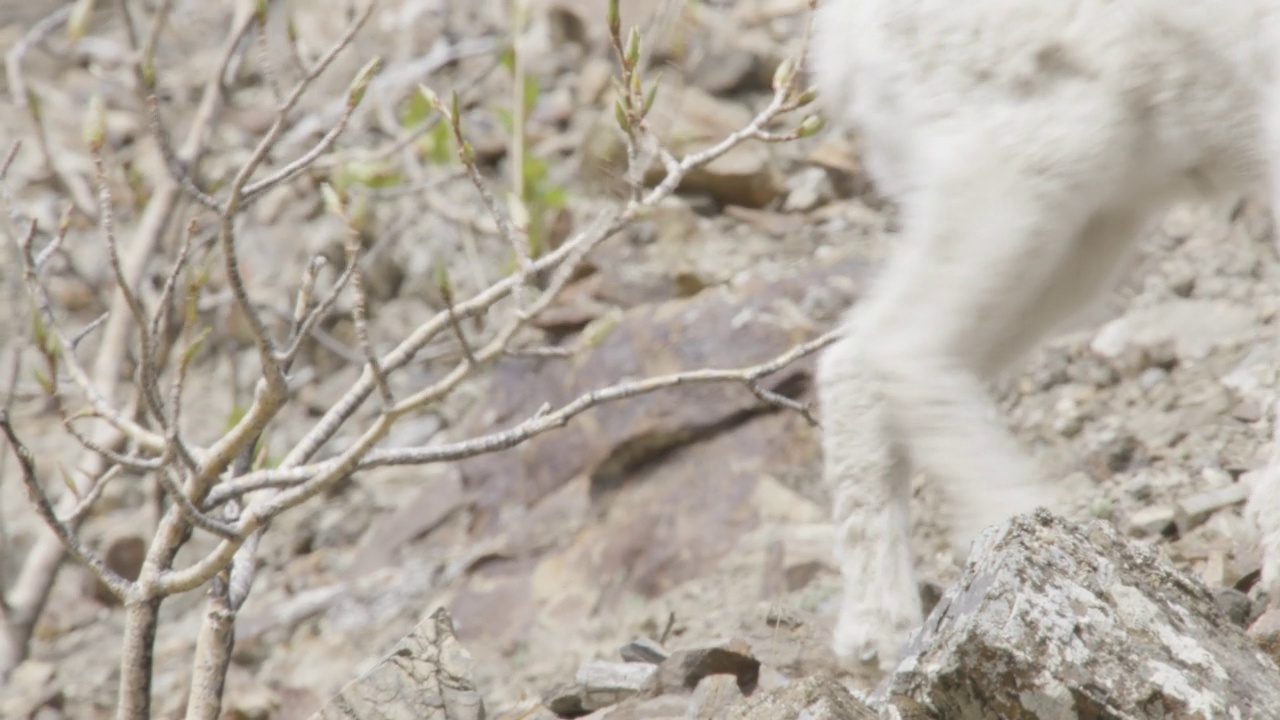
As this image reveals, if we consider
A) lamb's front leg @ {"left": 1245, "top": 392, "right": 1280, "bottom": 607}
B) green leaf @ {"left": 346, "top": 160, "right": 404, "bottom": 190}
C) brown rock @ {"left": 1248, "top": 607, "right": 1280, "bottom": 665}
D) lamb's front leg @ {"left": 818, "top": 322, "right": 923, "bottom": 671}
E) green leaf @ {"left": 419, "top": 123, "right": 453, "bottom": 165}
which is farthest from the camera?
green leaf @ {"left": 419, "top": 123, "right": 453, "bottom": 165}

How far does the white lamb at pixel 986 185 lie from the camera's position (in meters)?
2.45

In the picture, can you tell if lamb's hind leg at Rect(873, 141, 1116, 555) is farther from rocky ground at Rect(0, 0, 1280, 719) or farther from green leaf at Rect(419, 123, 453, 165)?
green leaf at Rect(419, 123, 453, 165)

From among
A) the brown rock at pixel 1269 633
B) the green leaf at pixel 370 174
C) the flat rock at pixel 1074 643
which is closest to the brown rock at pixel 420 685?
the flat rock at pixel 1074 643

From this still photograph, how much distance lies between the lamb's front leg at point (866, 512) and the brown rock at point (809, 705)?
675 millimetres

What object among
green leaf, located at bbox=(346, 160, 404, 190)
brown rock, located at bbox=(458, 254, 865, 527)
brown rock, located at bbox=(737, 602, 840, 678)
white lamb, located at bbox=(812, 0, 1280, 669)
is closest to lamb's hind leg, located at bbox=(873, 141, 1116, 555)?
white lamb, located at bbox=(812, 0, 1280, 669)

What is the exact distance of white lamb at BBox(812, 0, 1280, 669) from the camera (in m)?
2.45

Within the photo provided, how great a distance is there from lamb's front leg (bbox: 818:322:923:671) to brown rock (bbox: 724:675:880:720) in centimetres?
67

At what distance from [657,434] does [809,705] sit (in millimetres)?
2755

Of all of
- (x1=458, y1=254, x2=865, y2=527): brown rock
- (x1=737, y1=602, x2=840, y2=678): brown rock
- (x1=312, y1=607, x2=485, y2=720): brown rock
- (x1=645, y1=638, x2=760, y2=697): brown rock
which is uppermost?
(x1=312, y1=607, x2=485, y2=720): brown rock

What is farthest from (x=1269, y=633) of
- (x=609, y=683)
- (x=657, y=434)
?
(x=657, y=434)

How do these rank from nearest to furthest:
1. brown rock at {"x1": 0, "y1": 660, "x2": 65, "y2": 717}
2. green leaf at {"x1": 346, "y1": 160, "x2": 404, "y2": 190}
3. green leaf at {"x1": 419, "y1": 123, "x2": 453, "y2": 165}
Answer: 1. brown rock at {"x1": 0, "y1": 660, "x2": 65, "y2": 717}
2. green leaf at {"x1": 346, "y1": 160, "x2": 404, "y2": 190}
3. green leaf at {"x1": 419, "y1": 123, "x2": 453, "y2": 165}

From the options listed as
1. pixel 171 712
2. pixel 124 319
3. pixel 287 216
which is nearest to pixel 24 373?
pixel 287 216

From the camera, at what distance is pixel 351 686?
2.46 m

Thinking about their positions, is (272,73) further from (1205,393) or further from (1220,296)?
(1220,296)
